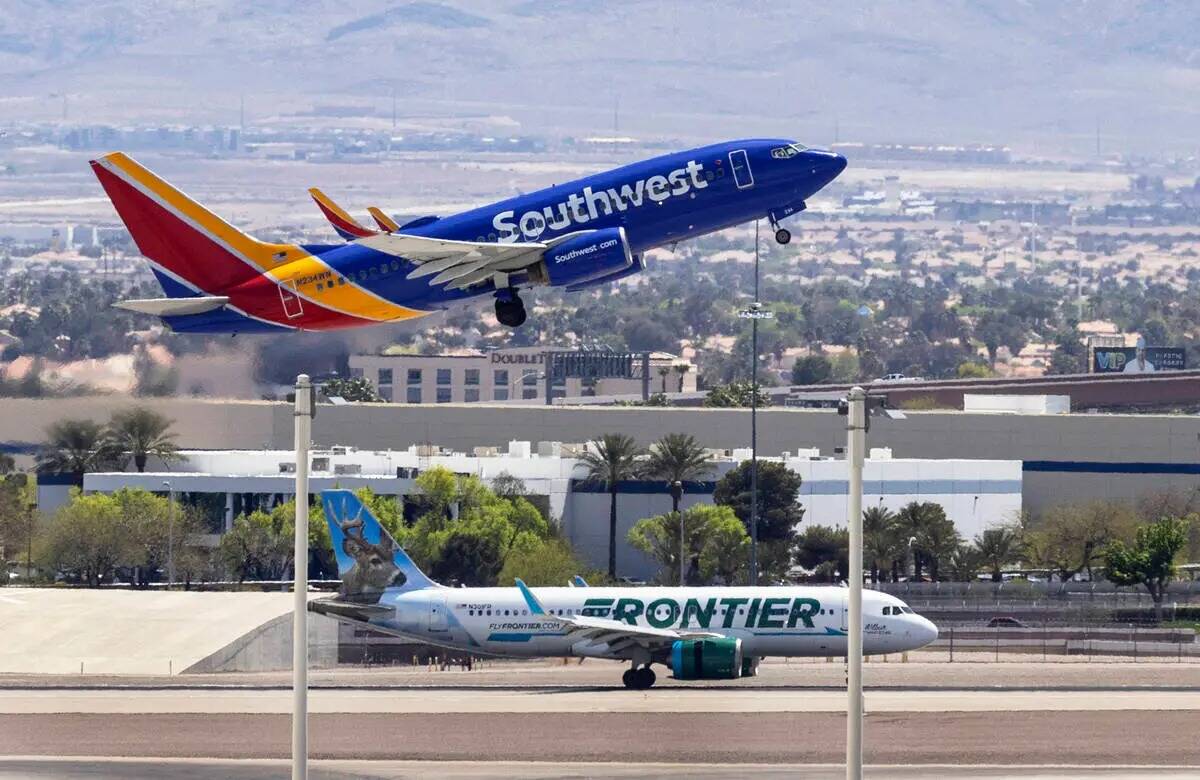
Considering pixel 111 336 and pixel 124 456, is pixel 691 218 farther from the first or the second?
pixel 124 456

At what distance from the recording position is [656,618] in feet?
302

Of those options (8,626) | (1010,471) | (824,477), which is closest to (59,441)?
(8,626)

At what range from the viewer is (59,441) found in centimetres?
10562

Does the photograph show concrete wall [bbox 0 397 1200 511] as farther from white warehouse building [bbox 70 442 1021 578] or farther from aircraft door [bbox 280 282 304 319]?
aircraft door [bbox 280 282 304 319]

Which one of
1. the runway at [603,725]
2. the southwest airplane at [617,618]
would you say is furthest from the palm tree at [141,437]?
the runway at [603,725]

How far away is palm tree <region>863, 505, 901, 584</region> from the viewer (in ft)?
478

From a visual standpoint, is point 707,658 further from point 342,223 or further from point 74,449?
point 74,449

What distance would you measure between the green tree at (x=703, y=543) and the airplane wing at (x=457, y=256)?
2824 inches

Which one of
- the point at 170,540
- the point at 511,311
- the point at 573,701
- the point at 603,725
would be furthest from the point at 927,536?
the point at 511,311

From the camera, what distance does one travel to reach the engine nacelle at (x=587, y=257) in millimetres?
66812

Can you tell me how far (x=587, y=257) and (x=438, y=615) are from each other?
29.1m

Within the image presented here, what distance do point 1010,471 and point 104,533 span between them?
6069 cm

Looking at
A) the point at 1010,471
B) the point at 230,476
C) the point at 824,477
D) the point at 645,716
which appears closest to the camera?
the point at 645,716

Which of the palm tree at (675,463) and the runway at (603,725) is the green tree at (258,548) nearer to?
the palm tree at (675,463)
